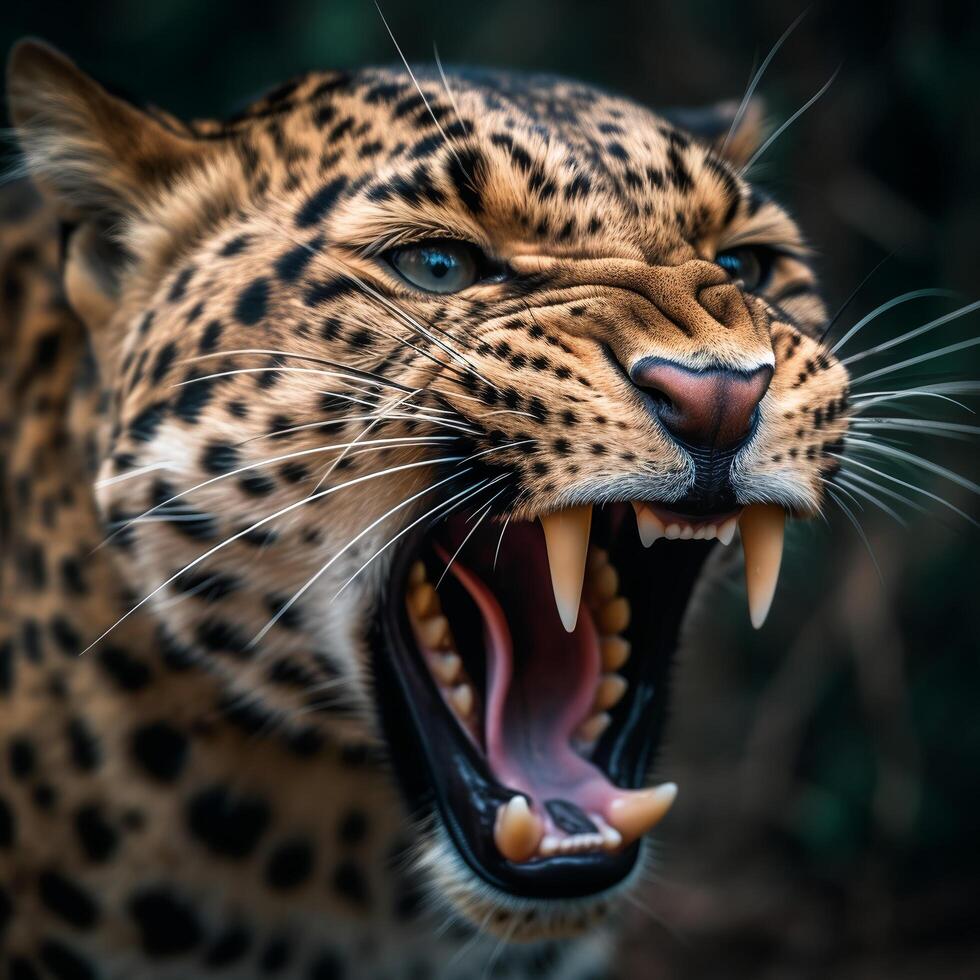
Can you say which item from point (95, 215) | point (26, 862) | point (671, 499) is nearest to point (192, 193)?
point (95, 215)

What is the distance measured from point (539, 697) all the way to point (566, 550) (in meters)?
0.68

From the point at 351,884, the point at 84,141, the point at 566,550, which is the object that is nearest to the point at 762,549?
the point at 566,550

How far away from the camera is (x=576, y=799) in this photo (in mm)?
2469

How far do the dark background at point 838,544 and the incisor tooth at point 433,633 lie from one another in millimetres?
2628

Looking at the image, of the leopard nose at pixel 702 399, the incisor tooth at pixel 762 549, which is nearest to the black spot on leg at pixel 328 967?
the incisor tooth at pixel 762 549

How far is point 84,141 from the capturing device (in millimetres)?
2621

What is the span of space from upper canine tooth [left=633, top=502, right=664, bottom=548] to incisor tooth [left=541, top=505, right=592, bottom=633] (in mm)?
86

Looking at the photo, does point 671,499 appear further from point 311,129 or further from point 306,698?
point 311,129

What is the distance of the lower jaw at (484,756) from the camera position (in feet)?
7.59

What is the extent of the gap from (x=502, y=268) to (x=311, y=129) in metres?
0.56

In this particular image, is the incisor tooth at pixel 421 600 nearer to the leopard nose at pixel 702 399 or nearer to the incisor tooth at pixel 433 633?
the incisor tooth at pixel 433 633

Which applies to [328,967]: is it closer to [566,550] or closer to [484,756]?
[484,756]

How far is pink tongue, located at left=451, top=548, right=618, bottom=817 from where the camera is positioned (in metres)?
Result: 2.52

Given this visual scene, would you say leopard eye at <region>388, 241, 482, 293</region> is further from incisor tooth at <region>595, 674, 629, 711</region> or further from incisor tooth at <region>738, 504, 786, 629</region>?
incisor tooth at <region>595, 674, 629, 711</region>
